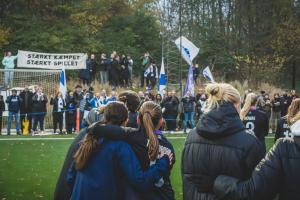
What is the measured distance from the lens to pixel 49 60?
107 ft

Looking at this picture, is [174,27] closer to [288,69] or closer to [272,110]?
[288,69]

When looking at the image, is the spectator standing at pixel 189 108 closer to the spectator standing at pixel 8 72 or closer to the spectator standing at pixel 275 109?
the spectator standing at pixel 275 109

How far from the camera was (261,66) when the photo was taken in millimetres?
42500

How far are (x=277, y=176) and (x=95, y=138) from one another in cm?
182

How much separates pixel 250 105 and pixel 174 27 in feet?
122

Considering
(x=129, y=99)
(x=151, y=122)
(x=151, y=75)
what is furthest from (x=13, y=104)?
(x=151, y=122)

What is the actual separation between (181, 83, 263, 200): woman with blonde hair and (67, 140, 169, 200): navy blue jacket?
47 cm

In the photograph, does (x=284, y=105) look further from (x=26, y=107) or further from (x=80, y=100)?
(x=26, y=107)

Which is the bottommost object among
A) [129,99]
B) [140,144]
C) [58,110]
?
[58,110]

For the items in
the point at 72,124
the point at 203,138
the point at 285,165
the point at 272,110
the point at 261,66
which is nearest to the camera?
the point at 285,165

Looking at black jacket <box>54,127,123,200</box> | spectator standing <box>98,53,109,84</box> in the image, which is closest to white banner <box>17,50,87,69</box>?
spectator standing <box>98,53,109,84</box>

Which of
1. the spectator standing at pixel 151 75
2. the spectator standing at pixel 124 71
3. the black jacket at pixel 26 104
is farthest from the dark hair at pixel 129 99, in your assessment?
the spectator standing at pixel 151 75

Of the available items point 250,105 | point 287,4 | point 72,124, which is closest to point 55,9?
point 287,4

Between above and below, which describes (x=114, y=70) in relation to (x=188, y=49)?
below
